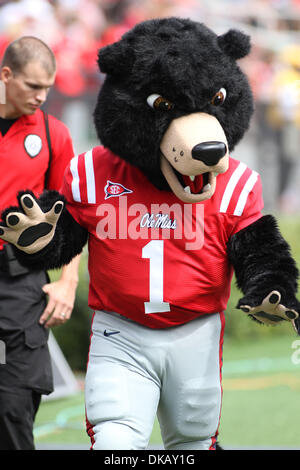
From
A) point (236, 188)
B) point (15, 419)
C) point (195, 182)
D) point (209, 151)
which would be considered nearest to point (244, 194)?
point (236, 188)

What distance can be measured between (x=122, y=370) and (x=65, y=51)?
7089mm

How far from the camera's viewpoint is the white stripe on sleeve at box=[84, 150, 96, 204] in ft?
10.5

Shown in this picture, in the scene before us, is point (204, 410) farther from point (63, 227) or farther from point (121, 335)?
point (63, 227)

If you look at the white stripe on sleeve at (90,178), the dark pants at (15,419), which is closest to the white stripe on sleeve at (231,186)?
the white stripe on sleeve at (90,178)

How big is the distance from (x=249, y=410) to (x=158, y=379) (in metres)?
3.19

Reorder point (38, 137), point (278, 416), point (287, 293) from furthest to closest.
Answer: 1. point (278, 416)
2. point (38, 137)
3. point (287, 293)

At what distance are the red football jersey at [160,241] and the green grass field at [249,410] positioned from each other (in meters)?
2.03

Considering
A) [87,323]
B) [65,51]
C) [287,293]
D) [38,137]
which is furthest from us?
[65,51]

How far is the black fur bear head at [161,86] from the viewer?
301 cm

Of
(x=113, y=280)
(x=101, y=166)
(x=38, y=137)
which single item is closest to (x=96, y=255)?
(x=113, y=280)

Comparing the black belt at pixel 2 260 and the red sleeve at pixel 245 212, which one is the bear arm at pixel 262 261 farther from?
the black belt at pixel 2 260

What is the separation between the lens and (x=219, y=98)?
3.07 m

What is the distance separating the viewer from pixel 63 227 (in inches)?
128

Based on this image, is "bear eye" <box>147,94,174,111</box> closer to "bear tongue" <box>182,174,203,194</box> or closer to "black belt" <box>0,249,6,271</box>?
"bear tongue" <box>182,174,203,194</box>
